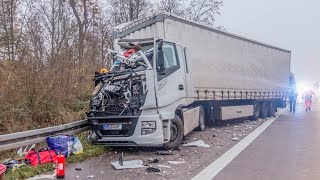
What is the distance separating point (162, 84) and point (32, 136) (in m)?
3.09

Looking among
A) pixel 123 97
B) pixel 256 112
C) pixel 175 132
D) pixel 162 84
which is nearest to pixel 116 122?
pixel 123 97

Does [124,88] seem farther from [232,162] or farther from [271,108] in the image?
[271,108]

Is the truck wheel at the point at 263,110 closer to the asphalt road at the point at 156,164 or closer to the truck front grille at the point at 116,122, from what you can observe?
the asphalt road at the point at 156,164

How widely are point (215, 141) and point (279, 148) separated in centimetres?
190

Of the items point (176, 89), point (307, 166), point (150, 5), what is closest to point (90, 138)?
point (176, 89)

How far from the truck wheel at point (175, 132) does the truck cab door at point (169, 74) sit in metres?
0.50

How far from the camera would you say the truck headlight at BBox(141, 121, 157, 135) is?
854 cm

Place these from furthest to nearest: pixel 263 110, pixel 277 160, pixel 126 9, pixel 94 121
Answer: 1. pixel 126 9
2. pixel 263 110
3. pixel 94 121
4. pixel 277 160

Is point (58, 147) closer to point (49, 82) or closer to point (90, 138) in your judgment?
point (90, 138)

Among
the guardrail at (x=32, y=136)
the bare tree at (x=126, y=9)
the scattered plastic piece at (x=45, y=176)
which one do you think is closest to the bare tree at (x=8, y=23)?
the guardrail at (x=32, y=136)

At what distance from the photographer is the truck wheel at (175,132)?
31.0 ft

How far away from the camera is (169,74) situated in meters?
9.41

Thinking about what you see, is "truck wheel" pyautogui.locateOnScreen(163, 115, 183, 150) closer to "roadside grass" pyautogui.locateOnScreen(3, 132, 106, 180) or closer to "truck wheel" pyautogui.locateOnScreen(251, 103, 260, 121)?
"roadside grass" pyautogui.locateOnScreen(3, 132, 106, 180)

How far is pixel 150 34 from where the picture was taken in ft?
38.9
